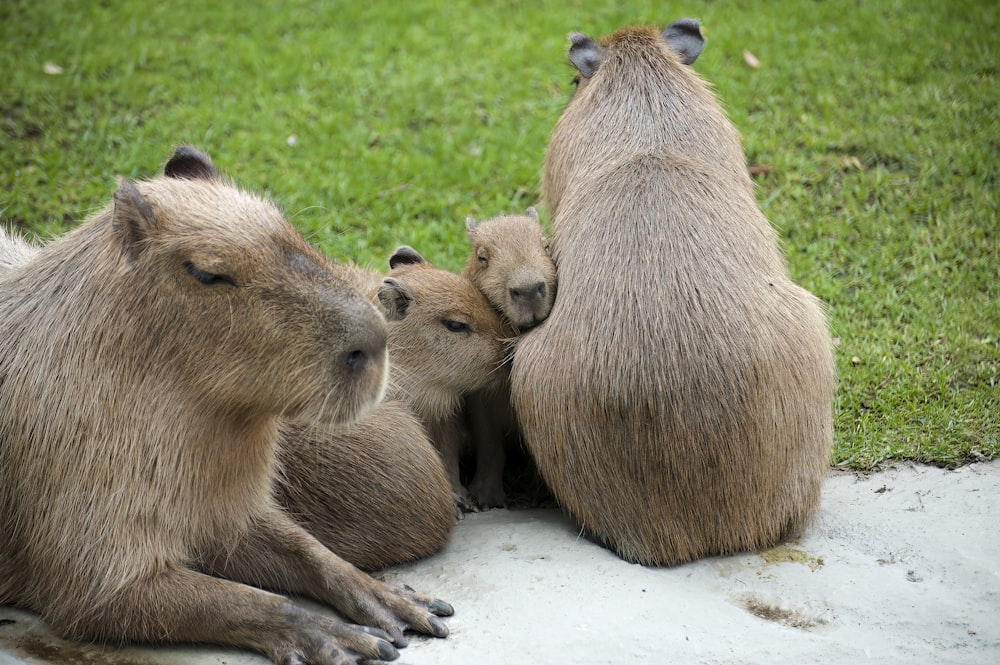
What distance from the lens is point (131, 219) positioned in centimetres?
316

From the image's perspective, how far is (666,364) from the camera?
12.5ft

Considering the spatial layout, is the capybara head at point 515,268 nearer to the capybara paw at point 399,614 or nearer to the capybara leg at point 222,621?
the capybara paw at point 399,614

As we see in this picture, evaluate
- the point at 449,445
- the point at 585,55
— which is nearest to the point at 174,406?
the point at 449,445

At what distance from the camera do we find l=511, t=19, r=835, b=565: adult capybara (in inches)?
150

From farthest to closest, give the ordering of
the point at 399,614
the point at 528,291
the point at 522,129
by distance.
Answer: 1. the point at 522,129
2. the point at 528,291
3. the point at 399,614

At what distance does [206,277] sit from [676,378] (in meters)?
1.61

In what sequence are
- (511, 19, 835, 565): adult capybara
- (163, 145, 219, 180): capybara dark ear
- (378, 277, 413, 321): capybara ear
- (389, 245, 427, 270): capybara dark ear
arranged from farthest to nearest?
1. (389, 245, 427, 270): capybara dark ear
2. (378, 277, 413, 321): capybara ear
3. (511, 19, 835, 565): adult capybara
4. (163, 145, 219, 180): capybara dark ear

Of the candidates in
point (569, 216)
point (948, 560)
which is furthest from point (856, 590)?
point (569, 216)

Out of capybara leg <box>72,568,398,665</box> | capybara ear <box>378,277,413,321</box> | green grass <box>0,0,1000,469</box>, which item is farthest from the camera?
green grass <box>0,0,1000,469</box>

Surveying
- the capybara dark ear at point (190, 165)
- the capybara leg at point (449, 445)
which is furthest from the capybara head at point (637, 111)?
the capybara dark ear at point (190, 165)

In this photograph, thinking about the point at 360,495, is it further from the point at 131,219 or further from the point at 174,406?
the point at 131,219

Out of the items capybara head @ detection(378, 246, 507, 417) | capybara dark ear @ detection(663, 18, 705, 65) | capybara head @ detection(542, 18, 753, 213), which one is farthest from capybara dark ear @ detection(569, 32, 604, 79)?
capybara head @ detection(378, 246, 507, 417)

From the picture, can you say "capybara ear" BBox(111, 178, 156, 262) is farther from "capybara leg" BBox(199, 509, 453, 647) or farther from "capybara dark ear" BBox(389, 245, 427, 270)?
"capybara dark ear" BBox(389, 245, 427, 270)

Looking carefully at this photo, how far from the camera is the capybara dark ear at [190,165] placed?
3645 mm
